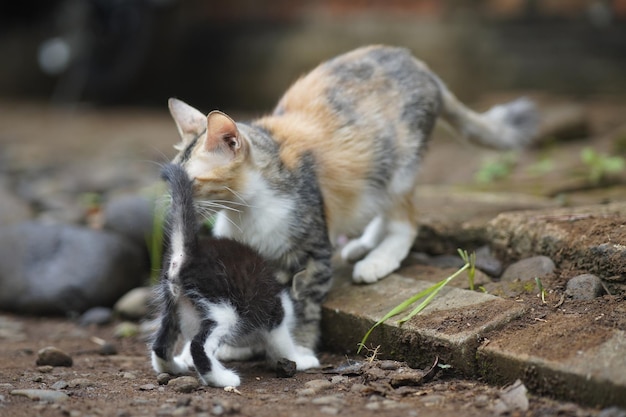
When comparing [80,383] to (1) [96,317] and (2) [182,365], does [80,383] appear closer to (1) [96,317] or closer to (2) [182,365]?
(2) [182,365]

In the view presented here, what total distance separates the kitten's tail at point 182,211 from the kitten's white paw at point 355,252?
5.38 ft

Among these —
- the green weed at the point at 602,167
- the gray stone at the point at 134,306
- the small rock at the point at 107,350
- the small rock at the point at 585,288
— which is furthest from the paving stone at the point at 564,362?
the gray stone at the point at 134,306

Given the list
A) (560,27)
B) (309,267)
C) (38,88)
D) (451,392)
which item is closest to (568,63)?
(560,27)

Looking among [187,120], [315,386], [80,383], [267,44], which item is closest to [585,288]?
[315,386]

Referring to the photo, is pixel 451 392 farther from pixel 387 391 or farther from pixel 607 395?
pixel 607 395

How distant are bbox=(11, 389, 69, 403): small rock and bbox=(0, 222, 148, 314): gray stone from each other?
2.07m

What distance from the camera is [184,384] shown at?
3.22 m

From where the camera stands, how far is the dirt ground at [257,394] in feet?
9.30

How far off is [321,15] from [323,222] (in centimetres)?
692

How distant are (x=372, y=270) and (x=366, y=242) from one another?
24.4 inches

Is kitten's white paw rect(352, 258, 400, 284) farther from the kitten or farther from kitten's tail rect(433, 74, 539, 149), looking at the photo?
kitten's tail rect(433, 74, 539, 149)

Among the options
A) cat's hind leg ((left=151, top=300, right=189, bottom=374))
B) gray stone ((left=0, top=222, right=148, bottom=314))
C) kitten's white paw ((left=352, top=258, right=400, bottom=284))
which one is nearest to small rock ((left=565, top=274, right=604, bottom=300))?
kitten's white paw ((left=352, top=258, right=400, bottom=284))

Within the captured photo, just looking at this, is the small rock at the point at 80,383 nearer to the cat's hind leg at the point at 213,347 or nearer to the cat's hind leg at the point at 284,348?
the cat's hind leg at the point at 213,347

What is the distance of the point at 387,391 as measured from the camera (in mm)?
3137
